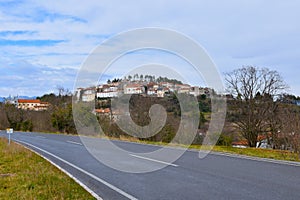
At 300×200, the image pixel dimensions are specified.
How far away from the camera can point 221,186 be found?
784 cm

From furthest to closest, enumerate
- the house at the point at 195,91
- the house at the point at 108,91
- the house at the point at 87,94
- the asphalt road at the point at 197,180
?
the house at the point at 87,94
the house at the point at 108,91
the house at the point at 195,91
the asphalt road at the point at 197,180

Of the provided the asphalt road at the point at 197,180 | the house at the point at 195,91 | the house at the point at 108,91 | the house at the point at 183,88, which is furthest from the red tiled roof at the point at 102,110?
the asphalt road at the point at 197,180

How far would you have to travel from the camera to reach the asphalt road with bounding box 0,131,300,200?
7.07 meters

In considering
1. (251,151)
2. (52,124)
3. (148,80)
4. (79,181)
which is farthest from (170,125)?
(52,124)

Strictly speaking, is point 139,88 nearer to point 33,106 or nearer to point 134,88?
point 134,88

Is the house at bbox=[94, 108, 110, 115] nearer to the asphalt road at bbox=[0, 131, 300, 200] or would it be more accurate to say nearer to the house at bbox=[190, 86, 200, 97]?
the house at bbox=[190, 86, 200, 97]

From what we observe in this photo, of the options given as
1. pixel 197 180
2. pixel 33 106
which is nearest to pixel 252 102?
pixel 197 180

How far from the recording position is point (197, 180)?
8.62 meters

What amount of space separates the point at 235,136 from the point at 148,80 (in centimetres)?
1260

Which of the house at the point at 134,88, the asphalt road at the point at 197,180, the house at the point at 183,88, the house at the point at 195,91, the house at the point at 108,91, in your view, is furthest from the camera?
the house at the point at 134,88

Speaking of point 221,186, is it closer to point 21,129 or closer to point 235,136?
point 235,136

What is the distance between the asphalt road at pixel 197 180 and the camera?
707 cm

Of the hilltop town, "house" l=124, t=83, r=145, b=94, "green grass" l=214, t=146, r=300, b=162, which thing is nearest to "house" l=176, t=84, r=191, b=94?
A: the hilltop town

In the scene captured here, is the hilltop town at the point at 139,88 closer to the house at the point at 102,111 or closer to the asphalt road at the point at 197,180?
the house at the point at 102,111
